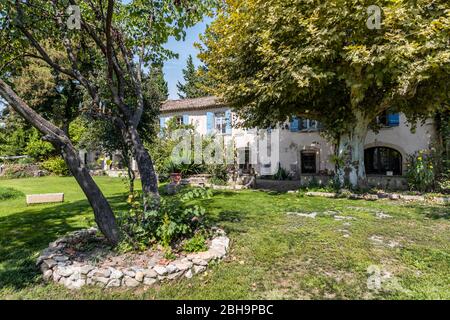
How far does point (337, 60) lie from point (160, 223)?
28.4 ft

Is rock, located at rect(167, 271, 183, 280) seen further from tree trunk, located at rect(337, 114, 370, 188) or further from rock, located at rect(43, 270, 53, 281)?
tree trunk, located at rect(337, 114, 370, 188)

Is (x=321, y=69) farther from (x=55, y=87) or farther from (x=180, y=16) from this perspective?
(x=55, y=87)

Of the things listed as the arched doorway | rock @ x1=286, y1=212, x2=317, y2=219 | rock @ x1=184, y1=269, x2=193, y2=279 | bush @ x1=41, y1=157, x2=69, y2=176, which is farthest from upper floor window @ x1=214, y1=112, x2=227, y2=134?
rock @ x1=184, y1=269, x2=193, y2=279

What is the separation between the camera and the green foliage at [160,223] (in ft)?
14.3

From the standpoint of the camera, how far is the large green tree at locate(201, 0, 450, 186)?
764 centimetres

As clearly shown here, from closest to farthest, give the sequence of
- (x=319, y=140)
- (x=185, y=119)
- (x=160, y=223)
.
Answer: (x=160, y=223), (x=319, y=140), (x=185, y=119)

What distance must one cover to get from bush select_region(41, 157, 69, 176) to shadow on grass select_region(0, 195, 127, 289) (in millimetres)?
14018

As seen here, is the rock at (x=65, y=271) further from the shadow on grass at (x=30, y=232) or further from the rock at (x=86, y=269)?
the shadow on grass at (x=30, y=232)

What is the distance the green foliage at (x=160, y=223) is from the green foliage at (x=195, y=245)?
8.0 inches

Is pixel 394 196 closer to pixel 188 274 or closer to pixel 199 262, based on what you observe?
pixel 199 262

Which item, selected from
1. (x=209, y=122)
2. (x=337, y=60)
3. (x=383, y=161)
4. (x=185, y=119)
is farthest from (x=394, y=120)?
(x=185, y=119)

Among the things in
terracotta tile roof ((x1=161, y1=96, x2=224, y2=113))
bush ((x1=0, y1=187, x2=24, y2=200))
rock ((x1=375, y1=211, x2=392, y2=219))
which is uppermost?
terracotta tile roof ((x1=161, y1=96, x2=224, y2=113))

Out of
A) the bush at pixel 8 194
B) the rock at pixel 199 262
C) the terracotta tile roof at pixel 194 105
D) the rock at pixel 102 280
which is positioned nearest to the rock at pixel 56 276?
the rock at pixel 102 280

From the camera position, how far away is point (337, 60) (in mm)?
9625
